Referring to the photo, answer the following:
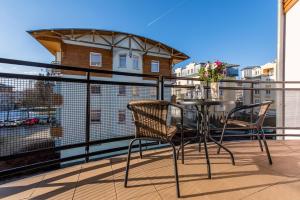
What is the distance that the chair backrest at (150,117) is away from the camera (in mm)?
1567

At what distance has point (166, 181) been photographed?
1.77m

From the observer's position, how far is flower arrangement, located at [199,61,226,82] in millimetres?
2473

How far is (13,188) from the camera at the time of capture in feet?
5.34

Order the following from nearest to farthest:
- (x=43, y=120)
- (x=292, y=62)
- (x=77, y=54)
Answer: (x=43, y=120), (x=292, y=62), (x=77, y=54)

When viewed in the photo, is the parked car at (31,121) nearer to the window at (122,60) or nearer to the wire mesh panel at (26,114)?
the wire mesh panel at (26,114)

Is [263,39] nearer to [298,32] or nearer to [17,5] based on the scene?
[298,32]

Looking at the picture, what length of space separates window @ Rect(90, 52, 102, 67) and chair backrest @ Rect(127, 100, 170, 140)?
A: 15.6 m

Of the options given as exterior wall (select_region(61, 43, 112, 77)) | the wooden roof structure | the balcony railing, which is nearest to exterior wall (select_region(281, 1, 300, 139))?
the balcony railing

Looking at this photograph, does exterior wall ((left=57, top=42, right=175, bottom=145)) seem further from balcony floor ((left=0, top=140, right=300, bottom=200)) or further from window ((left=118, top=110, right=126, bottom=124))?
balcony floor ((left=0, top=140, right=300, bottom=200))

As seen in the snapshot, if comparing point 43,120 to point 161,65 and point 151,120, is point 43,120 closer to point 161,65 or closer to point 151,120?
point 151,120

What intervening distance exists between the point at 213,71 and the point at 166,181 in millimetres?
1406

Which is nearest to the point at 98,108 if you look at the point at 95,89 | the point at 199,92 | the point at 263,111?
the point at 95,89

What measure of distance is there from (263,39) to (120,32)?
1461 centimetres

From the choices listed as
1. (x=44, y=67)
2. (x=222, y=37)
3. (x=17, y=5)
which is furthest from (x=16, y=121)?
(x=222, y=37)
